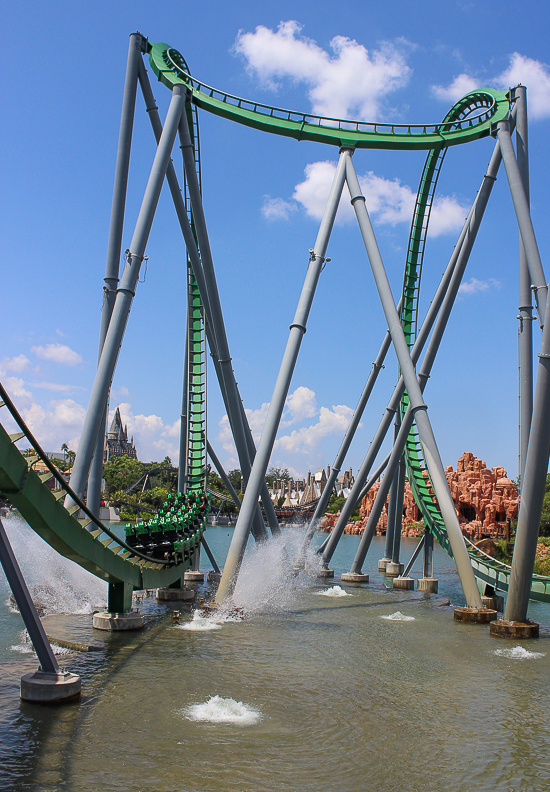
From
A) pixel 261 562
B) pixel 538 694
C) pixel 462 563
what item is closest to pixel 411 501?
pixel 261 562

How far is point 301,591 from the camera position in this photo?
55.9 feet

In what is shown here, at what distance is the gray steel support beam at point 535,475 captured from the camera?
10.2 metres

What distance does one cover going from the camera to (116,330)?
12.1 meters

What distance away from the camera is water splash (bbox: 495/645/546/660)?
31.9ft

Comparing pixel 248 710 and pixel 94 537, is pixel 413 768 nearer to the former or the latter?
pixel 248 710

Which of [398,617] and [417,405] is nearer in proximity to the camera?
[398,617]

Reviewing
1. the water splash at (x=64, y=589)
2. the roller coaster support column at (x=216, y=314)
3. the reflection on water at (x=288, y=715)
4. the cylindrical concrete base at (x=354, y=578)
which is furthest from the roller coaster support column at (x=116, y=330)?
the cylindrical concrete base at (x=354, y=578)

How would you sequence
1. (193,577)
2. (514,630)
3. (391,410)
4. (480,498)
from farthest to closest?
1. (480,498)
2. (391,410)
3. (193,577)
4. (514,630)

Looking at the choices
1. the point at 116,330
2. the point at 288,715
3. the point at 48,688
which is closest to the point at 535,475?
the point at 288,715

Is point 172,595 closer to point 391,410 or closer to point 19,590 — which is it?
point 391,410

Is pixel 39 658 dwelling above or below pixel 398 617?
above

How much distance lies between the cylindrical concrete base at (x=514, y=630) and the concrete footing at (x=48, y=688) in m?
7.47

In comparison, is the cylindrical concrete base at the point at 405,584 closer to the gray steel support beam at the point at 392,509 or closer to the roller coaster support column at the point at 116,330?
the gray steel support beam at the point at 392,509

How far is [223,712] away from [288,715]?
665mm
